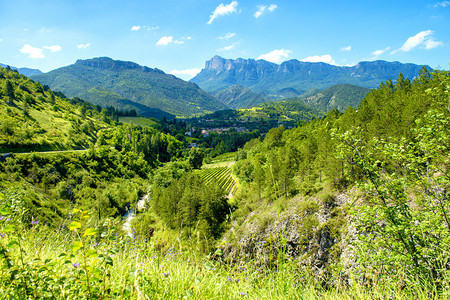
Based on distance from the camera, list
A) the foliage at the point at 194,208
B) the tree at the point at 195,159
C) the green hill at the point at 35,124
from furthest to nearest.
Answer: the tree at the point at 195,159 < the green hill at the point at 35,124 < the foliage at the point at 194,208

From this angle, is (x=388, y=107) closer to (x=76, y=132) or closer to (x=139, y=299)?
(x=139, y=299)

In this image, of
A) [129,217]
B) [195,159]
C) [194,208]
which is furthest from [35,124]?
[194,208]

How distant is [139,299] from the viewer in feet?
5.06

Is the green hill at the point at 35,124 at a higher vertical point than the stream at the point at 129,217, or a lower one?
higher

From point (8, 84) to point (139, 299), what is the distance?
12453cm

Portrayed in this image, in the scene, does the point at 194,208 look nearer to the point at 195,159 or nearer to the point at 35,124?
the point at 195,159

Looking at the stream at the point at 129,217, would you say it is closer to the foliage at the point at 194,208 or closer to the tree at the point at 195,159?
the foliage at the point at 194,208

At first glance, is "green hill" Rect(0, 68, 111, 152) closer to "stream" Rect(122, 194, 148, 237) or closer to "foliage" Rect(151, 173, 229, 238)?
"stream" Rect(122, 194, 148, 237)

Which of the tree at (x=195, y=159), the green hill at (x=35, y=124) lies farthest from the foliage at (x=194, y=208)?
the tree at (x=195, y=159)

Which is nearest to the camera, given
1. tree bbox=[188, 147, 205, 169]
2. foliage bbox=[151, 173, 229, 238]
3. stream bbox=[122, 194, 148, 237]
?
stream bbox=[122, 194, 148, 237]

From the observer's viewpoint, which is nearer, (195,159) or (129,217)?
(129,217)

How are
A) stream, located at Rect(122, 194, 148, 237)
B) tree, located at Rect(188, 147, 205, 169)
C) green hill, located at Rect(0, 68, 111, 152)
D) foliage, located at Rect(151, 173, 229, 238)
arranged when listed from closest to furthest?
stream, located at Rect(122, 194, 148, 237), foliage, located at Rect(151, 173, 229, 238), green hill, located at Rect(0, 68, 111, 152), tree, located at Rect(188, 147, 205, 169)

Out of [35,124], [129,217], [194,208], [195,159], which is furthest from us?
[195,159]

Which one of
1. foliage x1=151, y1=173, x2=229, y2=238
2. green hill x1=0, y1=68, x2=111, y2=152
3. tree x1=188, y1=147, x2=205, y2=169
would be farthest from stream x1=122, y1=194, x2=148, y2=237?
green hill x1=0, y1=68, x2=111, y2=152
